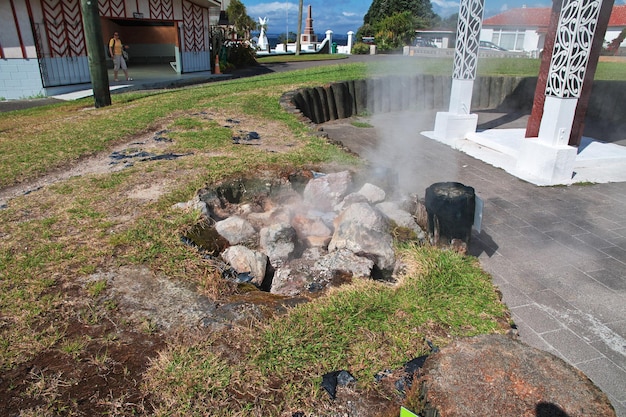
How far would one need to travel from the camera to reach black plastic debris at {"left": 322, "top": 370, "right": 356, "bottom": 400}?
99.8 inches

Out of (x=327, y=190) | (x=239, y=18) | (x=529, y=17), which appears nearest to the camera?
(x=327, y=190)

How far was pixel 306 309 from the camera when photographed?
3264mm

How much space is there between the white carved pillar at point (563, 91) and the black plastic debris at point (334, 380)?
5698 mm

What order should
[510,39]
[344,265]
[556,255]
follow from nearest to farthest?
[344,265]
[556,255]
[510,39]

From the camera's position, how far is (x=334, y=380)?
2.60 m

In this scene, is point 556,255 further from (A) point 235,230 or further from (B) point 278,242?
(A) point 235,230

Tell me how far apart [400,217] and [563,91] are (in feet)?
12.2

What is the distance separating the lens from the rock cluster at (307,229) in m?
3.93

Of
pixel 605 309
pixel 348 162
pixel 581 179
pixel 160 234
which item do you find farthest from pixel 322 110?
pixel 605 309

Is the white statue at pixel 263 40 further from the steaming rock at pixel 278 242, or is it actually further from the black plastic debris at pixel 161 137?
the steaming rock at pixel 278 242

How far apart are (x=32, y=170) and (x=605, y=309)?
7.17 m

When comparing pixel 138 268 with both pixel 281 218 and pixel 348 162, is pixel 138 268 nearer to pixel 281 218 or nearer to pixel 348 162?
pixel 281 218

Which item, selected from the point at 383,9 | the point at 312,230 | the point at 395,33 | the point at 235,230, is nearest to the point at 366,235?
the point at 312,230

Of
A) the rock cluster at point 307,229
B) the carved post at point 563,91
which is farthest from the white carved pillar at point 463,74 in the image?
the rock cluster at point 307,229
